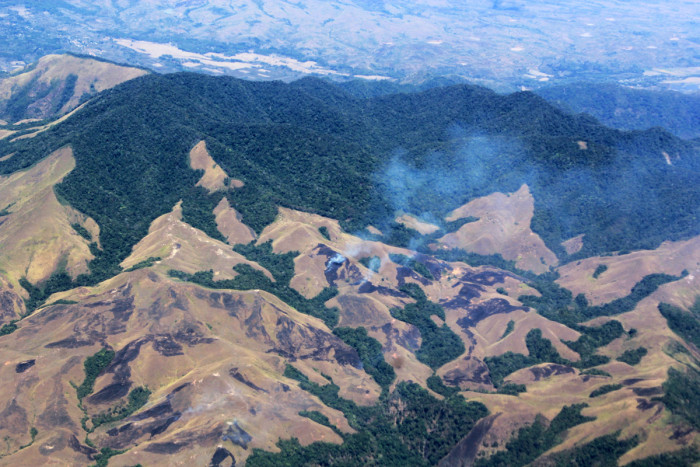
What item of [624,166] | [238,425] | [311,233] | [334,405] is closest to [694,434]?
[334,405]

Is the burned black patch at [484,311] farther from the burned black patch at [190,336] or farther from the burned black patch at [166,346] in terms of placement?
the burned black patch at [166,346]

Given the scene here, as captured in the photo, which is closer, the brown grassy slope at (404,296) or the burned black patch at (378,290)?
the brown grassy slope at (404,296)

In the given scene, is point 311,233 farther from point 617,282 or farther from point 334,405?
point 617,282

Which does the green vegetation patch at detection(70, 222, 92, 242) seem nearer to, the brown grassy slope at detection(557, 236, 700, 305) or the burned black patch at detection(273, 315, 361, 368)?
the burned black patch at detection(273, 315, 361, 368)

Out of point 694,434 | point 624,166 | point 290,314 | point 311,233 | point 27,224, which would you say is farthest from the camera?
point 624,166

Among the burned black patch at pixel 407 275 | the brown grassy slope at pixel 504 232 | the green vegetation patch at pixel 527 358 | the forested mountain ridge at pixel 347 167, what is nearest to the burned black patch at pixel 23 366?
the forested mountain ridge at pixel 347 167

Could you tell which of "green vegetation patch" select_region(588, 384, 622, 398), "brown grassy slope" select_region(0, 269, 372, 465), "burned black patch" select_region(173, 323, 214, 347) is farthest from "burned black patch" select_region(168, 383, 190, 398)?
"green vegetation patch" select_region(588, 384, 622, 398)

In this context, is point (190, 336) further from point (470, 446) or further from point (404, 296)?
point (470, 446)

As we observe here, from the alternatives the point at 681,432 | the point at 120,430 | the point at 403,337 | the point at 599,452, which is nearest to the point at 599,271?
the point at 403,337
